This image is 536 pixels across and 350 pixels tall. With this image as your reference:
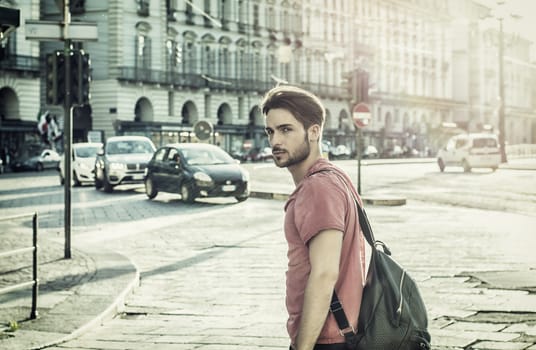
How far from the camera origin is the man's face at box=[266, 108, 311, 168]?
2797mm

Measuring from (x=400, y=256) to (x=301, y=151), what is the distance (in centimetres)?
713

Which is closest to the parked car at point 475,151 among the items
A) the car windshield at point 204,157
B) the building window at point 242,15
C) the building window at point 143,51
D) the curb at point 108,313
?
the car windshield at point 204,157

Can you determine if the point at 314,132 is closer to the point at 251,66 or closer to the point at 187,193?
the point at 187,193

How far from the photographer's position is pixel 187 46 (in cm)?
6009

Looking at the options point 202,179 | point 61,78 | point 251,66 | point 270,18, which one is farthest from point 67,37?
point 270,18

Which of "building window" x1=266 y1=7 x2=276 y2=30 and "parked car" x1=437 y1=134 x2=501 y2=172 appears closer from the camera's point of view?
"parked car" x1=437 y1=134 x2=501 y2=172

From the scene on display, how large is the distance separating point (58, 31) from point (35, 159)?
39.2 meters

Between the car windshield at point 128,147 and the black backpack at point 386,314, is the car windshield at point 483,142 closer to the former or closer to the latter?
the car windshield at point 128,147

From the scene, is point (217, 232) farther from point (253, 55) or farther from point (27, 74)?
point (253, 55)

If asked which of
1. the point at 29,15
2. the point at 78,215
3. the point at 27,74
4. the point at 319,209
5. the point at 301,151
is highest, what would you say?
the point at 29,15

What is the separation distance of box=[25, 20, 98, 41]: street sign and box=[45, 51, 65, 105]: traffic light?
350mm

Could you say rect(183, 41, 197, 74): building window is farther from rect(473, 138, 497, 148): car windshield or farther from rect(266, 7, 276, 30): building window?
rect(473, 138, 497, 148): car windshield

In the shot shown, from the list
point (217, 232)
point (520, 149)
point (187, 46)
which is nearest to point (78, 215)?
point (217, 232)

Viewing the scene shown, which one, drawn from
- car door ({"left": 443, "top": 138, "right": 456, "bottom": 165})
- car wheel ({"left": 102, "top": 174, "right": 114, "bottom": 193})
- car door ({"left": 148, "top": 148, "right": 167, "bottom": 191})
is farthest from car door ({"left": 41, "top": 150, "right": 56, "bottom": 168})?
car door ({"left": 148, "top": 148, "right": 167, "bottom": 191})
